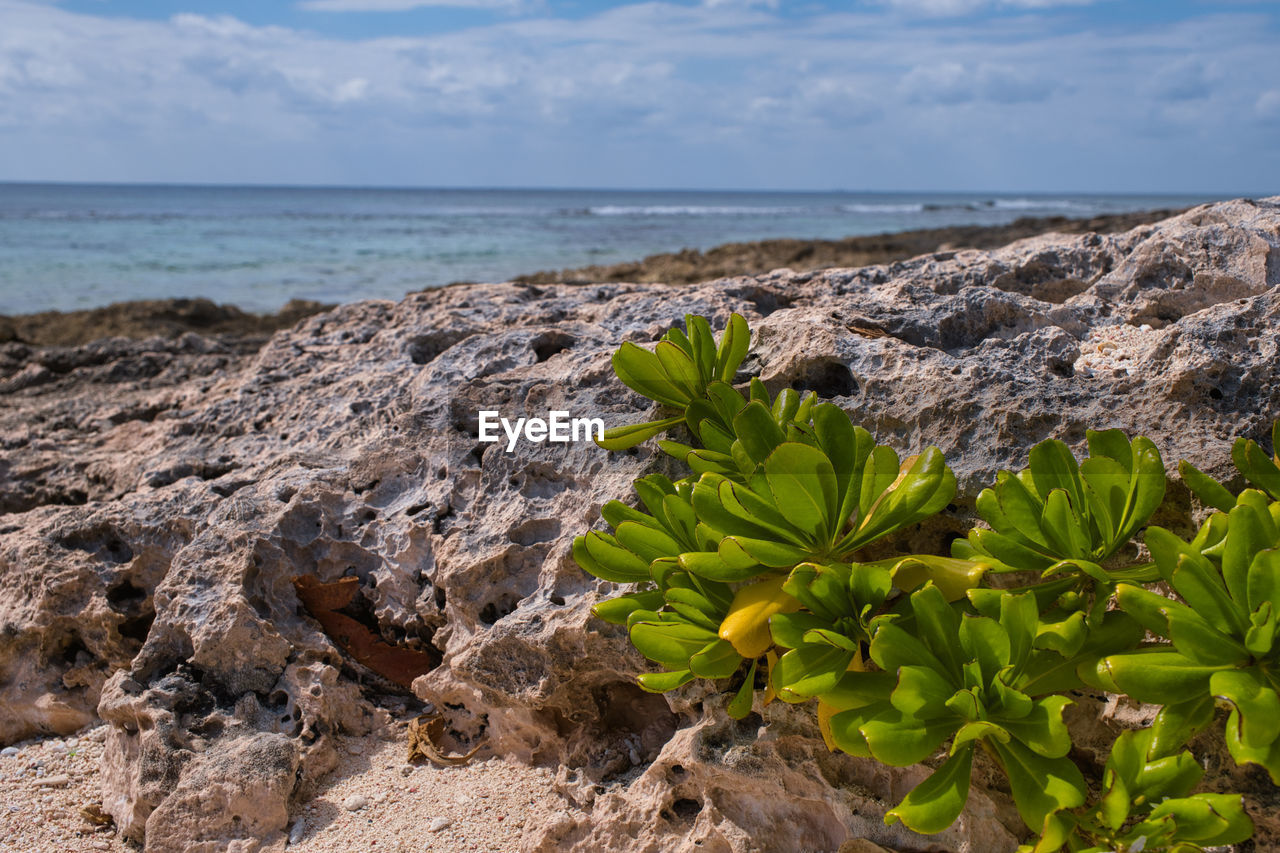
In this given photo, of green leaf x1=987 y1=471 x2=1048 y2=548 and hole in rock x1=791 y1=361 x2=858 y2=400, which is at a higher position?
hole in rock x1=791 y1=361 x2=858 y2=400

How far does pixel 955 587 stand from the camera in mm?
1480

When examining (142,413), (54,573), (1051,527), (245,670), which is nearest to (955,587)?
(1051,527)

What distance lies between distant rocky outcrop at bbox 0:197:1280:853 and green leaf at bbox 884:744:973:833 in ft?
0.88

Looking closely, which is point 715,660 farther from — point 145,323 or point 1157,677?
point 145,323

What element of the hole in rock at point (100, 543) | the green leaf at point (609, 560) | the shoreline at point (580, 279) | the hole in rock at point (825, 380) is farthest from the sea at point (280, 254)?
the green leaf at point (609, 560)

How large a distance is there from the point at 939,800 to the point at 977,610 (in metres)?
0.30

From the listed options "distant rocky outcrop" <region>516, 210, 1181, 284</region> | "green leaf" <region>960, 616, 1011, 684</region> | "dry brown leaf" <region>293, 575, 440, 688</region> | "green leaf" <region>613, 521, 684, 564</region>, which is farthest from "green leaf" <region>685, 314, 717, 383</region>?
"distant rocky outcrop" <region>516, 210, 1181, 284</region>

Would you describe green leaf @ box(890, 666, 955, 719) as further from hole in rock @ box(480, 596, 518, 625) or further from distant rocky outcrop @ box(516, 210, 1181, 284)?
distant rocky outcrop @ box(516, 210, 1181, 284)

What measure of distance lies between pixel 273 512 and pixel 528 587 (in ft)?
2.38

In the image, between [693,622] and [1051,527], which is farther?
[693,622]

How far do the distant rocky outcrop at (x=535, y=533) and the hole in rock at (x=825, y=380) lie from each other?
1 centimetres

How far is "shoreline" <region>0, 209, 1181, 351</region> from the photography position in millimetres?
7355

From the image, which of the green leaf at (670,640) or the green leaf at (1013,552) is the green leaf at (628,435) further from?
the green leaf at (1013,552)

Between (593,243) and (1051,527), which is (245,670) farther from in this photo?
(593,243)
